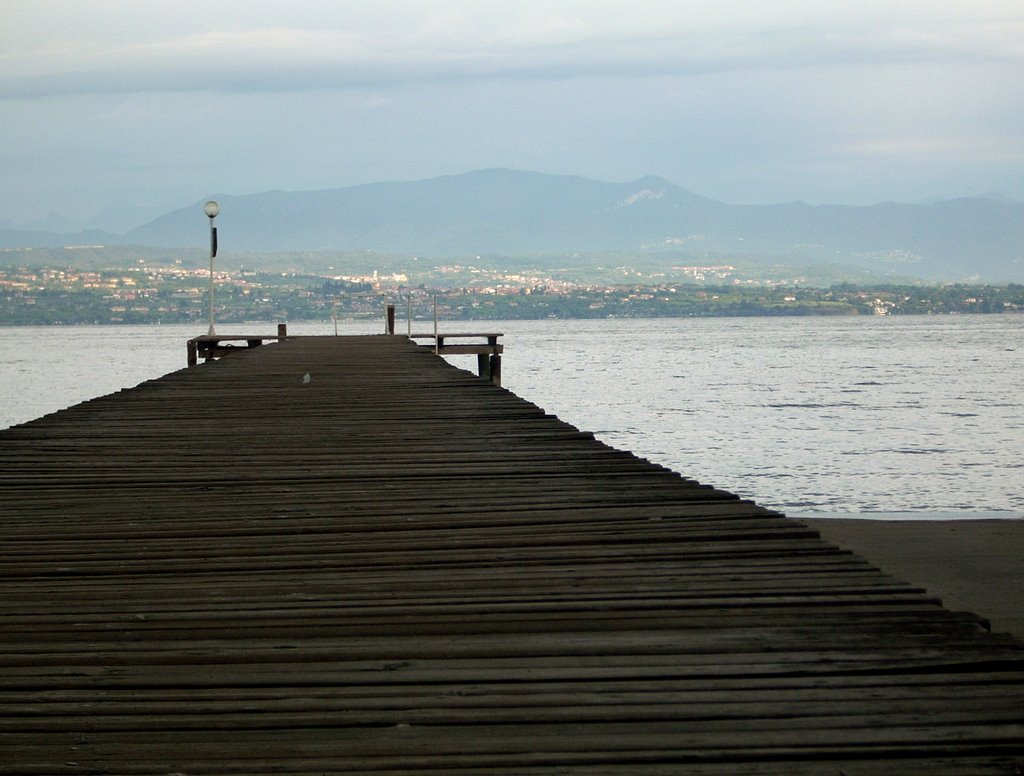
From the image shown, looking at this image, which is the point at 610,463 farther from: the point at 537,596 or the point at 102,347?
the point at 102,347

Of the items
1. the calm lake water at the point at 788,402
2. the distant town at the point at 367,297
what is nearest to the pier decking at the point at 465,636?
the calm lake water at the point at 788,402

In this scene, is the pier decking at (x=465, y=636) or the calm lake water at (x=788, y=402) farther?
the calm lake water at (x=788, y=402)

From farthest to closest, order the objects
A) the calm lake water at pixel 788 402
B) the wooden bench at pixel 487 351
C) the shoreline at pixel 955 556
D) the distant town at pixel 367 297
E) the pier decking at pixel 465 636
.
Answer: the distant town at pixel 367 297, the wooden bench at pixel 487 351, the calm lake water at pixel 788 402, the shoreline at pixel 955 556, the pier decking at pixel 465 636

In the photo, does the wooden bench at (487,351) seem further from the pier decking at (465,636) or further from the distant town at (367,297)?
the distant town at (367,297)

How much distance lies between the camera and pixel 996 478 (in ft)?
72.9

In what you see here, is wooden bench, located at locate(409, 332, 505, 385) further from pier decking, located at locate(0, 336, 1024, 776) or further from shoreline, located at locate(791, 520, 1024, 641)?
pier decking, located at locate(0, 336, 1024, 776)

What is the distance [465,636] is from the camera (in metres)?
3.71

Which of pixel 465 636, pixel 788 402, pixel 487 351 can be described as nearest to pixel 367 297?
pixel 788 402

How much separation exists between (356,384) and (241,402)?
206 centimetres

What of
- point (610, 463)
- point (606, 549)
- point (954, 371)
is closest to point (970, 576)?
point (610, 463)

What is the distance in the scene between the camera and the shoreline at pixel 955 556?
393 inches

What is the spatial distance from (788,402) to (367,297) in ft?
256

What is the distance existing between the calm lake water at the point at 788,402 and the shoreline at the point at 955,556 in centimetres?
348

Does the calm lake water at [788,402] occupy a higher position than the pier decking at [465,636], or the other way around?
the pier decking at [465,636]
